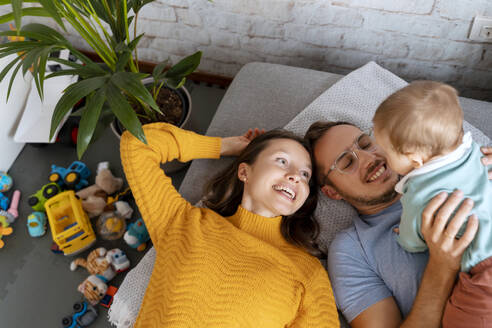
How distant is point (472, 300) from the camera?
935mm

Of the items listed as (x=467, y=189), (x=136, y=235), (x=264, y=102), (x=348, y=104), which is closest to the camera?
(x=467, y=189)

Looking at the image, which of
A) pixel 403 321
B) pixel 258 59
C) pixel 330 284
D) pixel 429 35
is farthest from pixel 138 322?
pixel 429 35

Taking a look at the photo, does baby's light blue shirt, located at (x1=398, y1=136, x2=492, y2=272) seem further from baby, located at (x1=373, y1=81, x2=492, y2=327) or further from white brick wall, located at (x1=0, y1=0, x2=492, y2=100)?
white brick wall, located at (x1=0, y1=0, x2=492, y2=100)

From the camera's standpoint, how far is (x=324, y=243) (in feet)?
4.45

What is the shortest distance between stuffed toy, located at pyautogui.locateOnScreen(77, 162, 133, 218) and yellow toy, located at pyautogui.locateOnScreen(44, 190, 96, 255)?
5cm


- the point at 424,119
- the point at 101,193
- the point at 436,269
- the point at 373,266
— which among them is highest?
the point at 424,119

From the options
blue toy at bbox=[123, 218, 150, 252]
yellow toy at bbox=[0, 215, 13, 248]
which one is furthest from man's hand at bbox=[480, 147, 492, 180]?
yellow toy at bbox=[0, 215, 13, 248]

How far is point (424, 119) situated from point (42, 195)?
73.8 inches

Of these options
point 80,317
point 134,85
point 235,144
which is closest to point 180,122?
point 235,144

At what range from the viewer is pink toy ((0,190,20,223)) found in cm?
190

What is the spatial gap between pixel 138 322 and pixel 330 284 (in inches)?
24.9

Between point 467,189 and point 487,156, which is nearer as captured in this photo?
point 467,189

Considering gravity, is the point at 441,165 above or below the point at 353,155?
above

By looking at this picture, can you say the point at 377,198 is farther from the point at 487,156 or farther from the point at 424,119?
the point at 424,119
